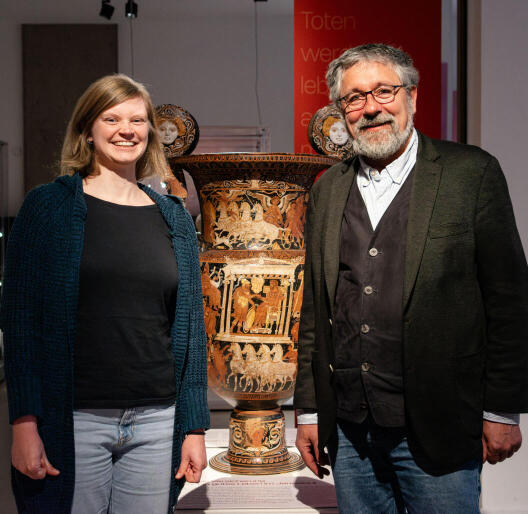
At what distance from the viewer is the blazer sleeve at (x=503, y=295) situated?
1.54 meters

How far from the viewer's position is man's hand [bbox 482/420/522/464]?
1574 millimetres

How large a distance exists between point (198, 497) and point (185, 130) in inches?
58.2

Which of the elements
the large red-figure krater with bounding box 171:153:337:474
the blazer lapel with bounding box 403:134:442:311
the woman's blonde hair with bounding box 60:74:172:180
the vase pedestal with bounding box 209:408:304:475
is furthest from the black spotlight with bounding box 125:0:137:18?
the blazer lapel with bounding box 403:134:442:311

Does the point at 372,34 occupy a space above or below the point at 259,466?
above

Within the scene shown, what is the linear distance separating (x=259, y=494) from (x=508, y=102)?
6.26 ft

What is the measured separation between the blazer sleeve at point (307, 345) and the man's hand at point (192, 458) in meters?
0.27

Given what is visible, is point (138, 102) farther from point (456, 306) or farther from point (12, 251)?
A: point (456, 306)

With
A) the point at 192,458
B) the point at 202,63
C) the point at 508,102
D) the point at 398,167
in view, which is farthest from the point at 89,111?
the point at 202,63

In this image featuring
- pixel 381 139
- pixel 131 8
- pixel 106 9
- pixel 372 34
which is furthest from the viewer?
pixel 106 9

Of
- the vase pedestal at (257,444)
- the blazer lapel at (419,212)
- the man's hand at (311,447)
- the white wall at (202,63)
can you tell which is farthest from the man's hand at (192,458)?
the white wall at (202,63)

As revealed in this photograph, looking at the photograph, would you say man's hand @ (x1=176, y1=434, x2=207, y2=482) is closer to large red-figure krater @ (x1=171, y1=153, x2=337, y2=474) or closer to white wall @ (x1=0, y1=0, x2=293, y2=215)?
large red-figure krater @ (x1=171, y1=153, x2=337, y2=474)

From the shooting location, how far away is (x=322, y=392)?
1.72 meters

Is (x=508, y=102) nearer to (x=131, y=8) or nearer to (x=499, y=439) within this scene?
(x=499, y=439)

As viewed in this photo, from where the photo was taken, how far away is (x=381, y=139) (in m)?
1.67
